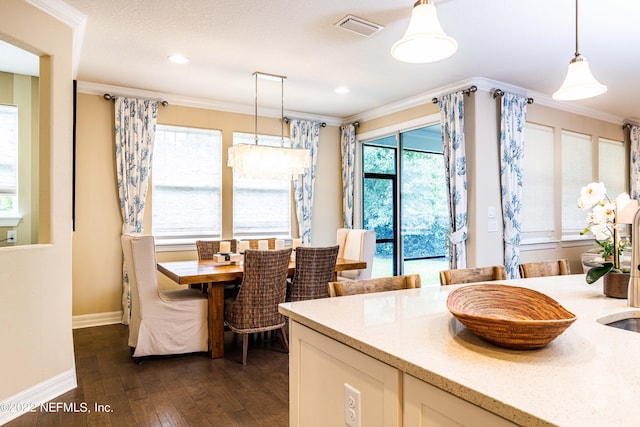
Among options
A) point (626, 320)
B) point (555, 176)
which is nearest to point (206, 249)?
point (626, 320)

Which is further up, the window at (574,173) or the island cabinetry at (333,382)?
the window at (574,173)

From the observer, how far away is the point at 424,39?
1.71 metres

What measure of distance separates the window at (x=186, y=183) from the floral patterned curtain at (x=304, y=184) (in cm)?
112

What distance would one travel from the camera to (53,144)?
2805mm

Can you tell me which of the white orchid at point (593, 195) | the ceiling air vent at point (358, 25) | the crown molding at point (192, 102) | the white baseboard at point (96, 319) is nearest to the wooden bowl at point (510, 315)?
the white orchid at point (593, 195)

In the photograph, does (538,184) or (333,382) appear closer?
(333,382)

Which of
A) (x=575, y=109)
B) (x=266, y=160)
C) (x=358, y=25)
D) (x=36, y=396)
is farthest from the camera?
(x=575, y=109)

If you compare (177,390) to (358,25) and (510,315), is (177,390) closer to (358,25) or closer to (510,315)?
(510,315)

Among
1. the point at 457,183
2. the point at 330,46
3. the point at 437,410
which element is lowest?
the point at 437,410

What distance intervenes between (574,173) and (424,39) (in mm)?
4908

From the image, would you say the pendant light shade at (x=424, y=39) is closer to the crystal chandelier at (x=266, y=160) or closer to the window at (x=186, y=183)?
the crystal chandelier at (x=266, y=160)

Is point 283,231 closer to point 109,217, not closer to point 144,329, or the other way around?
point 109,217

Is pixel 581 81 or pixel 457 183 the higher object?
pixel 581 81

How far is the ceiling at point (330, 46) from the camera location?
2.86 metres
